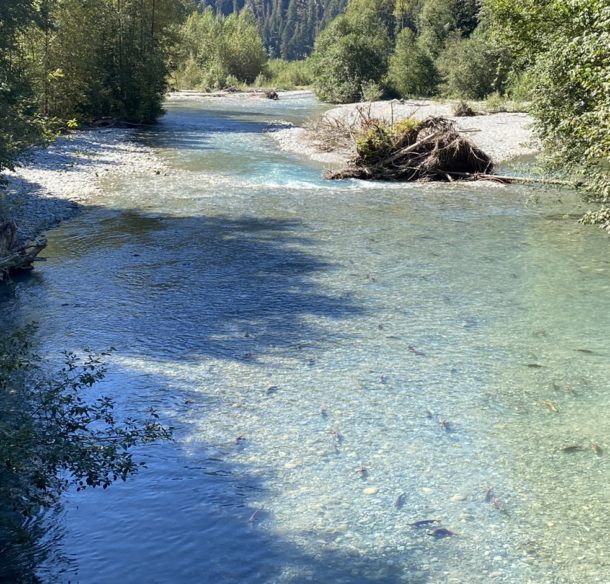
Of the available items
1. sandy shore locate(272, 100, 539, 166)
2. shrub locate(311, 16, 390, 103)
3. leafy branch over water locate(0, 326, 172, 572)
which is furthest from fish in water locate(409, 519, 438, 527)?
shrub locate(311, 16, 390, 103)

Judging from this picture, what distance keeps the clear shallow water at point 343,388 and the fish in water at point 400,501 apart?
3 cm

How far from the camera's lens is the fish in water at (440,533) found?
5.99 meters

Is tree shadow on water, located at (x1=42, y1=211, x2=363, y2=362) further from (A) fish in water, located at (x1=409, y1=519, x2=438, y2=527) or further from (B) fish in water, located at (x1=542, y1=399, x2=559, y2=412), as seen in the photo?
(A) fish in water, located at (x1=409, y1=519, x2=438, y2=527)

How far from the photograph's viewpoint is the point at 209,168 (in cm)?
2511

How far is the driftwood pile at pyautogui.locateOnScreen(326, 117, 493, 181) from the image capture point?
23.5 metres

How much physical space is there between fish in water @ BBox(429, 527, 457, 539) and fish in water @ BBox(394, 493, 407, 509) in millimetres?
441

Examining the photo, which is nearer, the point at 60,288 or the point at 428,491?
the point at 428,491

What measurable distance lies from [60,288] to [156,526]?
23.9 feet

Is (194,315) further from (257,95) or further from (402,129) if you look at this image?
(257,95)

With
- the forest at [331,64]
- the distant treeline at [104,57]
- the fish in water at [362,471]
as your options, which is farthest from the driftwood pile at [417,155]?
the fish in water at [362,471]

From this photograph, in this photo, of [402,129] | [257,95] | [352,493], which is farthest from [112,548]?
[257,95]

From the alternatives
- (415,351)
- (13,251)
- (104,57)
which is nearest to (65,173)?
(13,251)

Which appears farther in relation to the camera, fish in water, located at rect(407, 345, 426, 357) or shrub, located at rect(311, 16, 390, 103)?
shrub, located at rect(311, 16, 390, 103)

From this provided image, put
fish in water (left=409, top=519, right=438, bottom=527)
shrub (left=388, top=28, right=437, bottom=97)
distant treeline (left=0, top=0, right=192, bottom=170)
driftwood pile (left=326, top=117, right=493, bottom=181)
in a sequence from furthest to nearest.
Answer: shrub (left=388, top=28, right=437, bottom=97), distant treeline (left=0, top=0, right=192, bottom=170), driftwood pile (left=326, top=117, right=493, bottom=181), fish in water (left=409, top=519, right=438, bottom=527)
